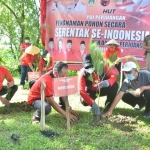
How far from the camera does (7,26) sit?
1243 cm

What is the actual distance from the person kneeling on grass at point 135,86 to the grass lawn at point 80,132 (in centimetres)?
24

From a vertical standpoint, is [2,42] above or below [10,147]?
above

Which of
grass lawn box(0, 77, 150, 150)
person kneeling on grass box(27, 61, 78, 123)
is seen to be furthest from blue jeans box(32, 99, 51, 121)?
grass lawn box(0, 77, 150, 150)

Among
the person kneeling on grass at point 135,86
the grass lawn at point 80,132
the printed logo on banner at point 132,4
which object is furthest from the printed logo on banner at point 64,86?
the printed logo on banner at point 132,4

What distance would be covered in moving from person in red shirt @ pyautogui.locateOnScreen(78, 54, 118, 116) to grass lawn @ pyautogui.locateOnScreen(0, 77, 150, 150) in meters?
0.29

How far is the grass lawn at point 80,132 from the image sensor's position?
354cm

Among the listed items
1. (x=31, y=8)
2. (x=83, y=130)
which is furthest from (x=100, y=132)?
(x=31, y=8)

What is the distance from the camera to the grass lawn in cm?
354

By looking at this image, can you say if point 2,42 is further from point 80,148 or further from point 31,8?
point 80,148

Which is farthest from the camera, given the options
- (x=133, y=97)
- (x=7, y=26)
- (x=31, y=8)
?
(x=7, y=26)

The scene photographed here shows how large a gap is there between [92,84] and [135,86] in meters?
0.75

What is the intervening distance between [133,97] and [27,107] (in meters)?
1.96

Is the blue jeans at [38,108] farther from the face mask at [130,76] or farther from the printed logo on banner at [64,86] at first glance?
the face mask at [130,76]

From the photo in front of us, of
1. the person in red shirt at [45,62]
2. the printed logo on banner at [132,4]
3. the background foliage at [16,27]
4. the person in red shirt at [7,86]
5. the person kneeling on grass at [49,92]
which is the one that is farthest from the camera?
the background foliage at [16,27]
